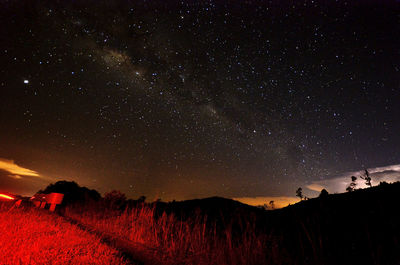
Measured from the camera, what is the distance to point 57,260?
295 cm

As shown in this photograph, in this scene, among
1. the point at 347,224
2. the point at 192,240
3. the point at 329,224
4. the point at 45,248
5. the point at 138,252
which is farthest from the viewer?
the point at 347,224

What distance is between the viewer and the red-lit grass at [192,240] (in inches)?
190

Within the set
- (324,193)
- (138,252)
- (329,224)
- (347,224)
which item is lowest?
(138,252)

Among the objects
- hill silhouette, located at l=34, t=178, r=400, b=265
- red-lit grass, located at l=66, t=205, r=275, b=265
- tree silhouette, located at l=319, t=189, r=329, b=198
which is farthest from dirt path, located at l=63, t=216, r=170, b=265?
tree silhouette, located at l=319, t=189, r=329, b=198

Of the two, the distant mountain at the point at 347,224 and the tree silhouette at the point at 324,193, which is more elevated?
the tree silhouette at the point at 324,193

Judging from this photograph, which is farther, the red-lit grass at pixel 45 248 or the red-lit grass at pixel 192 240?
the red-lit grass at pixel 192 240

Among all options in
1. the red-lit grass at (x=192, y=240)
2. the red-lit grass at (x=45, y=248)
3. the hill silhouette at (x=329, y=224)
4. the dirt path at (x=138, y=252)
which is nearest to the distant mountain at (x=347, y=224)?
the hill silhouette at (x=329, y=224)

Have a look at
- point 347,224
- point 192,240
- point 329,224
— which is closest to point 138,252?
point 192,240

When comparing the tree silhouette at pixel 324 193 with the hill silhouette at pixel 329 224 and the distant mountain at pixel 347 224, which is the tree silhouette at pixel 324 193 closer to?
the hill silhouette at pixel 329 224

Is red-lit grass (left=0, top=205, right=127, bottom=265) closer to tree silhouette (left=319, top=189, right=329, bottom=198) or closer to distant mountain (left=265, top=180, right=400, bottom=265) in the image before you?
distant mountain (left=265, top=180, right=400, bottom=265)

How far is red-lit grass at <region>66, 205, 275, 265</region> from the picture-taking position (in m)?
4.83

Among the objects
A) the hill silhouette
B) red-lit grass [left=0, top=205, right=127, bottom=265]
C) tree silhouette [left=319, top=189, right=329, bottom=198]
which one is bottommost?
red-lit grass [left=0, top=205, right=127, bottom=265]

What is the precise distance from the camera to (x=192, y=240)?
19.0 feet

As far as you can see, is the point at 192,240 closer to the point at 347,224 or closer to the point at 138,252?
the point at 138,252
